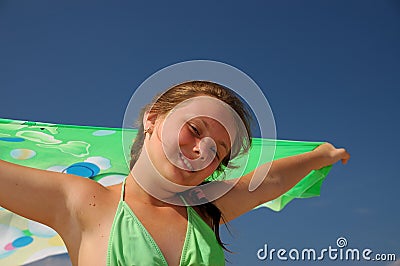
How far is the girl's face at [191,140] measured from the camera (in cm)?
144

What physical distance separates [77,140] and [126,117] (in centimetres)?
127

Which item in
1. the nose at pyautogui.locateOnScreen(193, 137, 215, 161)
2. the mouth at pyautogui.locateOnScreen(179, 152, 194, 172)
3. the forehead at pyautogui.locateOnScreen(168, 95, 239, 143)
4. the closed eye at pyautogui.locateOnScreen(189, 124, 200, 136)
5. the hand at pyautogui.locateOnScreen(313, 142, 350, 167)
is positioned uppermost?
the hand at pyautogui.locateOnScreen(313, 142, 350, 167)

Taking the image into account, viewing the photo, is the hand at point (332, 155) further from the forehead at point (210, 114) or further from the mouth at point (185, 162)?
the mouth at point (185, 162)

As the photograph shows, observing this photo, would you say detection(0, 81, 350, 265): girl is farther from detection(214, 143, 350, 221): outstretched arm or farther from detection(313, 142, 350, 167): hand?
detection(313, 142, 350, 167): hand

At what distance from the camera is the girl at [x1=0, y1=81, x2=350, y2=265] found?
1.36m

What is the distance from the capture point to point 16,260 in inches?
92.7

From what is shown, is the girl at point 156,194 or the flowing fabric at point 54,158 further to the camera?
the flowing fabric at point 54,158

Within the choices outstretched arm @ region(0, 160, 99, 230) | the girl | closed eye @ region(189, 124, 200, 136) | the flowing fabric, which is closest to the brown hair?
the girl

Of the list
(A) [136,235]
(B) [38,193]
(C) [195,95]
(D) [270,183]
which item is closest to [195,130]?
(C) [195,95]

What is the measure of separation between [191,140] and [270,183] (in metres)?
0.65

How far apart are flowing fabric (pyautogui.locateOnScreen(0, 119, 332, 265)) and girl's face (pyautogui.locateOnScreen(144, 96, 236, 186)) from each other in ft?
3.03

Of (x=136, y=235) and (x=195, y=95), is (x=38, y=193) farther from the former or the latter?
(x=195, y=95)

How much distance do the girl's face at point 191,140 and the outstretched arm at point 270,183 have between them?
30 centimetres

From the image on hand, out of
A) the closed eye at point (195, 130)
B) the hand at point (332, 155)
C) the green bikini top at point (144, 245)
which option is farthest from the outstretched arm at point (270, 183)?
the closed eye at point (195, 130)
